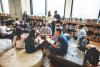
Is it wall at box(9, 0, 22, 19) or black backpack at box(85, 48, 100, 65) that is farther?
wall at box(9, 0, 22, 19)

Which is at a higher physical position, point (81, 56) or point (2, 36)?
point (2, 36)

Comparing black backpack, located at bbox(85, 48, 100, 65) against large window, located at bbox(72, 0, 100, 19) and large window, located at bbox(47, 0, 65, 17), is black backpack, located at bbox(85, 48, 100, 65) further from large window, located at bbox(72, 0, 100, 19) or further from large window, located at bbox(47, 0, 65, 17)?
large window, located at bbox(47, 0, 65, 17)

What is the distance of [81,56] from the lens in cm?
350

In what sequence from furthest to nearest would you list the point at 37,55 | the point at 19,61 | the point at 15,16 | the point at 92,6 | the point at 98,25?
1. the point at 15,16
2. the point at 92,6
3. the point at 98,25
4. the point at 37,55
5. the point at 19,61

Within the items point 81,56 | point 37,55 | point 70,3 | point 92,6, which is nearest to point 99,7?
point 92,6

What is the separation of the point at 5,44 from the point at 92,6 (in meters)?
4.89

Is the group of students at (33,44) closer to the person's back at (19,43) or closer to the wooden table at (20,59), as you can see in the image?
the person's back at (19,43)

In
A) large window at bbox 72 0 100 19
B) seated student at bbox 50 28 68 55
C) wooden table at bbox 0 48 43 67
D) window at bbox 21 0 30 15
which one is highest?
window at bbox 21 0 30 15

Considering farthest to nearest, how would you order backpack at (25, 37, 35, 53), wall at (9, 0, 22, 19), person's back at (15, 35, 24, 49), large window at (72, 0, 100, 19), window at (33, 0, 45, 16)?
1. wall at (9, 0, 22, 19)
2. window at (33, 0, 45, 16)
3. large window at (72, 0, 100, 19)
4. person's back at (15, 35, 24, 49)
5. backpack at (25, 37, 35, 53)

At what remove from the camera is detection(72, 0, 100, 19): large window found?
625 centimetres

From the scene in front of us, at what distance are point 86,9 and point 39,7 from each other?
10.2 ft

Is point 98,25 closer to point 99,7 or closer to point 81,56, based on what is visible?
point 99,7

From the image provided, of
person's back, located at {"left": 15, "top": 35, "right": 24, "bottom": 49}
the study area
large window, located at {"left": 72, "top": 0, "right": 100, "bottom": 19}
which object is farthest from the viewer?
large window, located at {"left": 72, "top": 0, "right": 100, "bottom": 19}

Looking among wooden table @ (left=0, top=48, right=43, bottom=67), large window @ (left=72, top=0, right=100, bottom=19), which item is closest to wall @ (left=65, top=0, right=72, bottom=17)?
large window @ (left=72, top=0, right=100, bottom=19)
